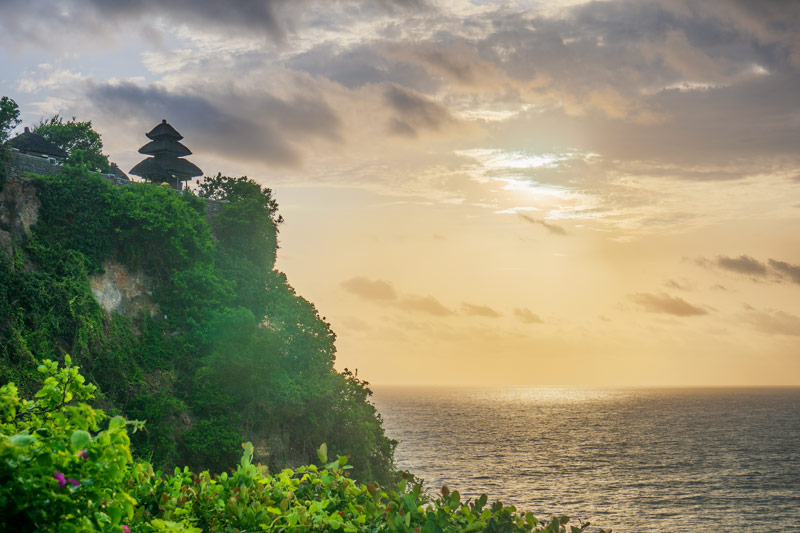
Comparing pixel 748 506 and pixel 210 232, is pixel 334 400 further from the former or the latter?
pixel 748 506

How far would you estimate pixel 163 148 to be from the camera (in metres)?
50.1

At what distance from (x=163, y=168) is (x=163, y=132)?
3.07m

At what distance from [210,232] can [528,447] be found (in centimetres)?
8131

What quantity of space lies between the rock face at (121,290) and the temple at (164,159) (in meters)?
15.1

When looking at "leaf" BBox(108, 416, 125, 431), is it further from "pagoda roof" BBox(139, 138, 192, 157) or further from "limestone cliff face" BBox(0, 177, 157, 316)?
"pagoda roof" BBox(139, 138, 192, 157)

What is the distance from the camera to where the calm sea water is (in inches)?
2446

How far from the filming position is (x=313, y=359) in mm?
42812

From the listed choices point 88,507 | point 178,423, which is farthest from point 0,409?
point 178,423

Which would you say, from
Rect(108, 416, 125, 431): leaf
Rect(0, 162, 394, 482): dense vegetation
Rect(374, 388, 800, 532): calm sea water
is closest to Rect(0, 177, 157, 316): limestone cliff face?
Rect(0, 162, 394, 482): dense vegetation

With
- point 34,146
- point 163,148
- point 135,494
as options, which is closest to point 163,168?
point 163,148

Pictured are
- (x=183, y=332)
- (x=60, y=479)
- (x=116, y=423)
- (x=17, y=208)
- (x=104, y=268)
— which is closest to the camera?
(x=60, y=479)

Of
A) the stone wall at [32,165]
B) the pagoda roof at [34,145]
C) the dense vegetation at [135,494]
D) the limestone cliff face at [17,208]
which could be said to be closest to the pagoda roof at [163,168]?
the pagoda roof at [34,145]

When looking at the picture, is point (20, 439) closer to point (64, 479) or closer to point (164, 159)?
point (64, 479)

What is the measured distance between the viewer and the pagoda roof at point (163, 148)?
50.2 m
